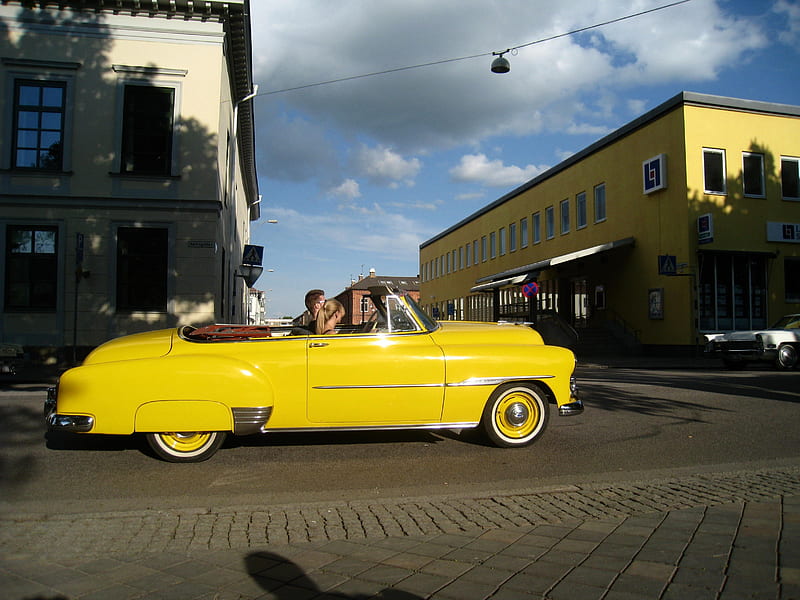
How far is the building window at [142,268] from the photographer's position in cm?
1786

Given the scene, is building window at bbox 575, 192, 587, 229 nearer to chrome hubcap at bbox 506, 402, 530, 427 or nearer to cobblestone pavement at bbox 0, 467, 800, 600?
chrome hubcap at bbox 506, 402, 530, 427

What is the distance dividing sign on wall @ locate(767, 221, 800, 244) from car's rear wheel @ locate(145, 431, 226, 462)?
2542 cm

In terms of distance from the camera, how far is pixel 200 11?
1822 cm

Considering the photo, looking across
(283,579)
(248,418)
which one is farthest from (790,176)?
(283,579)

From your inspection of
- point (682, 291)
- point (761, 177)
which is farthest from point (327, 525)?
point (761, 177)

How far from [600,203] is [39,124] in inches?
932

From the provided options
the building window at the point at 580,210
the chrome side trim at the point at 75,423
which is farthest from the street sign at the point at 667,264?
the chrome side trim at the point at 75,423

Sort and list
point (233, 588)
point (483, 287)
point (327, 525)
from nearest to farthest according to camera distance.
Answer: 1. point (233, 588)
2. point (327, 525)
3. point (483, 287)

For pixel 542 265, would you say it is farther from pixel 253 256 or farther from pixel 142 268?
pixel 142 268

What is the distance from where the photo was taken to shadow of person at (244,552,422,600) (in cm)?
285

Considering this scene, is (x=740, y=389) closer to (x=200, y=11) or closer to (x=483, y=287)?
(x=200, y=11)

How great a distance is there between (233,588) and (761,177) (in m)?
27.7

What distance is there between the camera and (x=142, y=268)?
17953mm

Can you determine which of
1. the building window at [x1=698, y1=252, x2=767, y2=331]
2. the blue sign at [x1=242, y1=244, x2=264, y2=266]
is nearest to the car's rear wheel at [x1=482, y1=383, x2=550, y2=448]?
the blue sign at [x1=242, y1=244, x2=264, y2=266]
